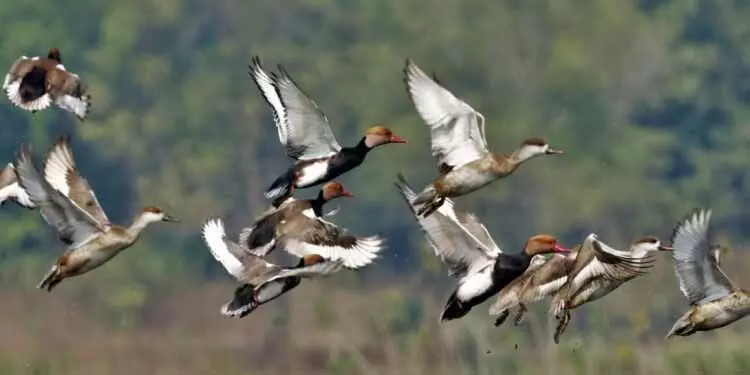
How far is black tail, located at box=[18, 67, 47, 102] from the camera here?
1573 cm

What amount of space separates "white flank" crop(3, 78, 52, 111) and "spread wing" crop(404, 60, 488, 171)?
11.7ft

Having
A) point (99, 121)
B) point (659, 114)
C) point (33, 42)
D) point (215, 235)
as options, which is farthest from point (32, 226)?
point (215, 235)

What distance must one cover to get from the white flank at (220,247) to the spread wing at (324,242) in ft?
1.02

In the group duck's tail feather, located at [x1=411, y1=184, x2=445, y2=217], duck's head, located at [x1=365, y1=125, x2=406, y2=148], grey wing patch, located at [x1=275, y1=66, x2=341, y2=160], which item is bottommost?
duck's tail feather, located at [x1=411, y1=184, x2=445, y2=217]

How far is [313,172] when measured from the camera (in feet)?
44.6

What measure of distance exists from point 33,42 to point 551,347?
19.4 m

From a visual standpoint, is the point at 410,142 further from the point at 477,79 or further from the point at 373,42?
the point at 373,42

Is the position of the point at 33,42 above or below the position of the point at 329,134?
above

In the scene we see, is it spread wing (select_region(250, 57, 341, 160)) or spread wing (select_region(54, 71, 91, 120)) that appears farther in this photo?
spread wing (select_region(54, 71, 91, 120))

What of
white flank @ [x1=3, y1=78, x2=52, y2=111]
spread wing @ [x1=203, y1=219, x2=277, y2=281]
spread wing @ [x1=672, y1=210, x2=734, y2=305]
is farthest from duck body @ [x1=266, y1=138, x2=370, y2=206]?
white flank @ [x1=3, y1=78, x2=52, y2=111]

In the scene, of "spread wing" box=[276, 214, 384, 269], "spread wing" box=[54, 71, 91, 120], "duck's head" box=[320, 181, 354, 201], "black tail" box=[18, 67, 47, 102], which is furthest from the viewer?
"black tail" box=[18, 67, 47, 102]

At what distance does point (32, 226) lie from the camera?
3191 centimetres

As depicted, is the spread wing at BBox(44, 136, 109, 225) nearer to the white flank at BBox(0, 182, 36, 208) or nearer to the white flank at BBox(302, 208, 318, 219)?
the white flank at BBox(0, 182, 36, 208)

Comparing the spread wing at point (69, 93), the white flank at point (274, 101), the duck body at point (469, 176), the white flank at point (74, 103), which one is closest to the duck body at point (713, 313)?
the duck body at point (469, 176)
